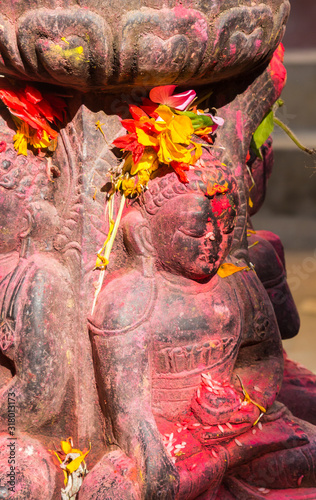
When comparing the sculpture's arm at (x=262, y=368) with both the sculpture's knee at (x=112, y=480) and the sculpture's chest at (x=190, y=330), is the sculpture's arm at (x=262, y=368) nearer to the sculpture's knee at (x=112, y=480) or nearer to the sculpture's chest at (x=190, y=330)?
the sculpture's chest at (x=190, y=330)

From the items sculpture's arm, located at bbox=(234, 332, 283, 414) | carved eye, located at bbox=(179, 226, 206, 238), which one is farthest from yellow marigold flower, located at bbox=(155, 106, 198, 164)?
sculpture's arm, located at bbox=(234, 332, 283, 414)

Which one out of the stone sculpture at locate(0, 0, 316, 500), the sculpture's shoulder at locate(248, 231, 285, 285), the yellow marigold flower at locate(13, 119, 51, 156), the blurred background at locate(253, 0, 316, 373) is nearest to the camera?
the stone sculpture at locate(0, 0, 316, 500)

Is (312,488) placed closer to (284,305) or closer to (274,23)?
(284,305)

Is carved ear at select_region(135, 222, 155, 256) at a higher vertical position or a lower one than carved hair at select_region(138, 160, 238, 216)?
lower

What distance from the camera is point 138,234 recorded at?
1.41 m

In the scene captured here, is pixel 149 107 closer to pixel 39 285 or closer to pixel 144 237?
pixel 144 237

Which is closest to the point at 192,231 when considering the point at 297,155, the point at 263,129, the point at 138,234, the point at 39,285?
the point at 138,234

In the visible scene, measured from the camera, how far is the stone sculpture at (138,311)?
4.36ft

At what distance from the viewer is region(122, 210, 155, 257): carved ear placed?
1406 mm

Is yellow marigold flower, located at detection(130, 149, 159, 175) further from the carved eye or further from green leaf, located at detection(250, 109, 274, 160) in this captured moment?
green leaf, located at detection(250, 109, 274, 160)

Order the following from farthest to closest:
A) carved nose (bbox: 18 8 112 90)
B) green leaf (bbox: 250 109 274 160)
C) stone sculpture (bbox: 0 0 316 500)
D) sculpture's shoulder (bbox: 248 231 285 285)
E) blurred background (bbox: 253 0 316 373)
Answer: blurred background (bbox: 253 0 316 373), sculpture's shoulder (bbox: 248 231 285 285), green leaf (bbox: 250 109 274 160), stone sculpture (bbox: 0 0 316 500), carved nose (bbox: 18 8 112 90)

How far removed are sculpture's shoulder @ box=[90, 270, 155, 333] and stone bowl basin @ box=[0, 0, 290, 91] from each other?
42 centimetres

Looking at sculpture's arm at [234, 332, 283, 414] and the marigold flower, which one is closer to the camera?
the marigold flower

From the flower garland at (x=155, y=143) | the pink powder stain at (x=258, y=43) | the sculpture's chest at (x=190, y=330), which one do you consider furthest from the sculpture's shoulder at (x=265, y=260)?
the pink powder stain at (x=258, y=43)
